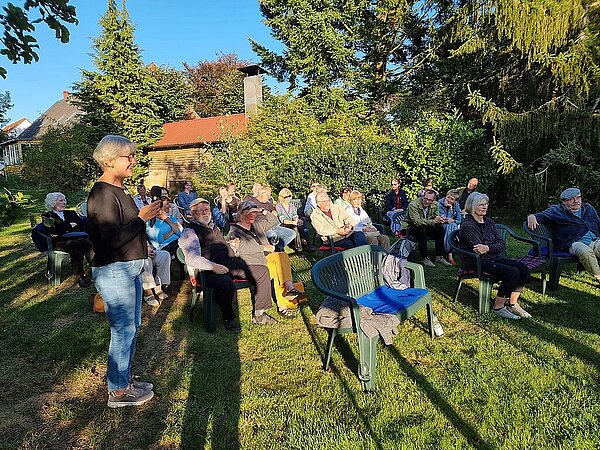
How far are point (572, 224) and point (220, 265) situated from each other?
4394 mm

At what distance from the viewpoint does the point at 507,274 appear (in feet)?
14.2

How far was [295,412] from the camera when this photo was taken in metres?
2.83

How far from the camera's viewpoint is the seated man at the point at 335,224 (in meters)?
6.38

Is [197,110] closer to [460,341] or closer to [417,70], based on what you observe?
[417,70]

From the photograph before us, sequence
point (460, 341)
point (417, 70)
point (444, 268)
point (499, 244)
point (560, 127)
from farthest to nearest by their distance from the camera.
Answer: point (417, 70)
point (560, 127)
point (444, 268)
point (499, 244)
point (460, 341)

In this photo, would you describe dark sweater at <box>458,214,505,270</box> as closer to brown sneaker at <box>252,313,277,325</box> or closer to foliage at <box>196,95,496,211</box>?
brown sneaker at <box>252,313,277,325</box>

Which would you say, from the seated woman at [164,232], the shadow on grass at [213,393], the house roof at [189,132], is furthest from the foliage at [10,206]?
the house roof at [189,132]

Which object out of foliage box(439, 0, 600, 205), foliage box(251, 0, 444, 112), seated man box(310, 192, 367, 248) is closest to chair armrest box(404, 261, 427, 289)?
seated man box(310, 192, 367, 248)

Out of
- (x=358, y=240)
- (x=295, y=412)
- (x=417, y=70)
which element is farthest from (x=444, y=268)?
(x=417, y=70)

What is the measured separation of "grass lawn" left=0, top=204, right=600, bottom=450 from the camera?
258 cm

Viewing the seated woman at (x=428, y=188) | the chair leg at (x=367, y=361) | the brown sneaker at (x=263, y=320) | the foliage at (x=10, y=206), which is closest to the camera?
the foliage at (x=10, y=206)

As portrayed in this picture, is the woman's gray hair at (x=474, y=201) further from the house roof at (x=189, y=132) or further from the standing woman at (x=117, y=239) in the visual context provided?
the house roof at (x=189, y=132)

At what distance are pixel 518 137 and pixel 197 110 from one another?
30225 millimetres

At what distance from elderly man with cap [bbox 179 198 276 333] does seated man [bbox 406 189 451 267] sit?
3.17m
